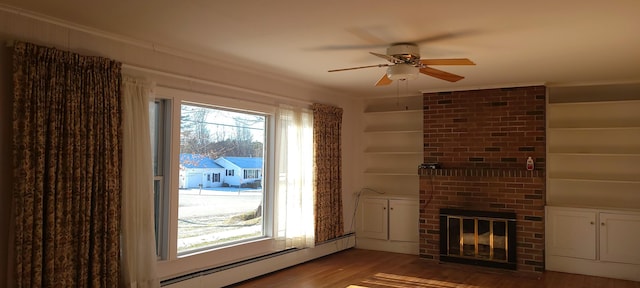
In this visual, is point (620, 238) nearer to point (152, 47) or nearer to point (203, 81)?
point (203, 81)

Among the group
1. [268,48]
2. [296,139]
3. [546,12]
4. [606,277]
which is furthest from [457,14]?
[606,277]

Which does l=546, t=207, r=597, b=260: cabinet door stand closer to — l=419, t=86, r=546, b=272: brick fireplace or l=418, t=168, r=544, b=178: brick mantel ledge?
l=419, t=86, r=546, b=272: brick fireplace

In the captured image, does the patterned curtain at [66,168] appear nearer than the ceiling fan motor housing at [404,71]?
Yes

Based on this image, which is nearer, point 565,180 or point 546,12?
point 546,12

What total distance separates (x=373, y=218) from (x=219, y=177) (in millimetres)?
2930

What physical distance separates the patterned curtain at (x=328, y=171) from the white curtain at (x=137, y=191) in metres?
2.54

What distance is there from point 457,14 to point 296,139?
3.06 m

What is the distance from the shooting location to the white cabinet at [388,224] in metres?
6.89

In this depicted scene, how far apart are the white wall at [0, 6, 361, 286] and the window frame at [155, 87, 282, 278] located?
0.27ft

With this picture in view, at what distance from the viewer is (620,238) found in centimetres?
554

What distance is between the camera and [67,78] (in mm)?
3436

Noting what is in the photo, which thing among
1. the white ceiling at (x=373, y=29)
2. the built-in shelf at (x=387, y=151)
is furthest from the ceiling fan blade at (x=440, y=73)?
the built-in shelf at (x=387, y=151)

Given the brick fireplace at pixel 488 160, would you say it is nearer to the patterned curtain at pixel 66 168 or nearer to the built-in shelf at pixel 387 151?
the built-in shelf at pixel 387 151

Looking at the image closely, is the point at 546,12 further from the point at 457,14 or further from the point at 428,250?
the point at 428,250
